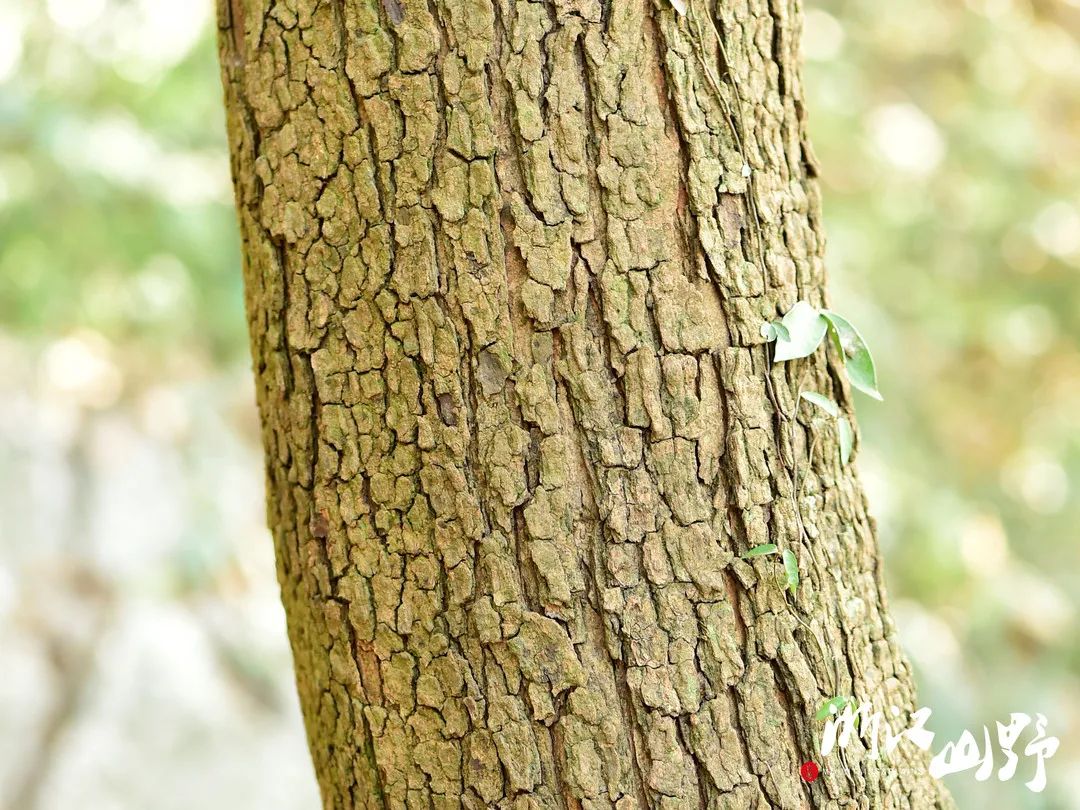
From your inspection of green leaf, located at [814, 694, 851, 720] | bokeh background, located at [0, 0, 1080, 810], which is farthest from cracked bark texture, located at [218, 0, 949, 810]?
bokeh background, located at [0, 0, 1080, 810]

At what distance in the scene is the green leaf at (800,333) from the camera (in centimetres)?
93

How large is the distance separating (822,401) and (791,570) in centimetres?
16

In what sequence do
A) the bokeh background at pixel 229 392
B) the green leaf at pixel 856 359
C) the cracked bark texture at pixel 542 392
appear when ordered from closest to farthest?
the cracked bark texture at pixel 542 392 → the green leaf at pixel 856 359 → the bokeh background at pixel 229 392

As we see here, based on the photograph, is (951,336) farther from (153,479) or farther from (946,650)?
(153,479)

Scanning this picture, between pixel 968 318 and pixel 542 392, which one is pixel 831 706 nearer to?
pixel 542 392

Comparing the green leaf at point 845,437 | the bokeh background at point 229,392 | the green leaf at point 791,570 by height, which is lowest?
the green leaf at point 791,570

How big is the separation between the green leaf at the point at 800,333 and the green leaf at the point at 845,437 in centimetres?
9

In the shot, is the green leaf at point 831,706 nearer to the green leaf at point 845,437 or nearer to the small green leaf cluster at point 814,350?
the small green leaf cluster at point 814,350

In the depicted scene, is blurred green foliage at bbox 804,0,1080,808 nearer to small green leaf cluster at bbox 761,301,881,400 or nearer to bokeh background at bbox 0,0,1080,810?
bokeh background at bbox 0,0,1080,810

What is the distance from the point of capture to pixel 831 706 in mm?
934

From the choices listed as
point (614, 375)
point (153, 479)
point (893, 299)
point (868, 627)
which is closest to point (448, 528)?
point (614, 375)

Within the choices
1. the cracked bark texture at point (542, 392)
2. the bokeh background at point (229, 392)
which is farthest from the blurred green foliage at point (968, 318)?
the cracked bark texture at point (542, 392)

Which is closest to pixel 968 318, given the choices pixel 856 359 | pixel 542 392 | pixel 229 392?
pixel 229 392

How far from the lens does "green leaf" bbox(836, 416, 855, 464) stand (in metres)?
0.99
